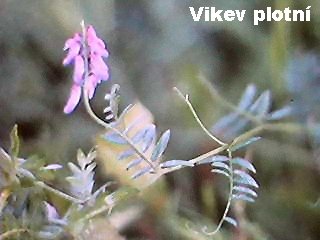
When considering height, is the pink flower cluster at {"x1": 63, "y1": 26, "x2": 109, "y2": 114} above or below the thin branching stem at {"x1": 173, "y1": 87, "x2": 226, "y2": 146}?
above

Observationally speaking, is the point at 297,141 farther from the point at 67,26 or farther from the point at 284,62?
the point at 67,26

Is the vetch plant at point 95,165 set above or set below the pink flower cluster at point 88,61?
below

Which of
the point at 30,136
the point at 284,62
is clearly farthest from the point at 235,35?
the point at 30,136

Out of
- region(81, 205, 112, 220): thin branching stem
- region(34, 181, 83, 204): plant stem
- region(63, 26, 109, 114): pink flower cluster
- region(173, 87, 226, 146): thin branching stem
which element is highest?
region(63, 26, 109, 114): pink flower cluster

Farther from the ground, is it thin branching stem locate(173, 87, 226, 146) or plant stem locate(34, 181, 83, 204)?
thin branching stem locate(173, 87, 226, 146)
